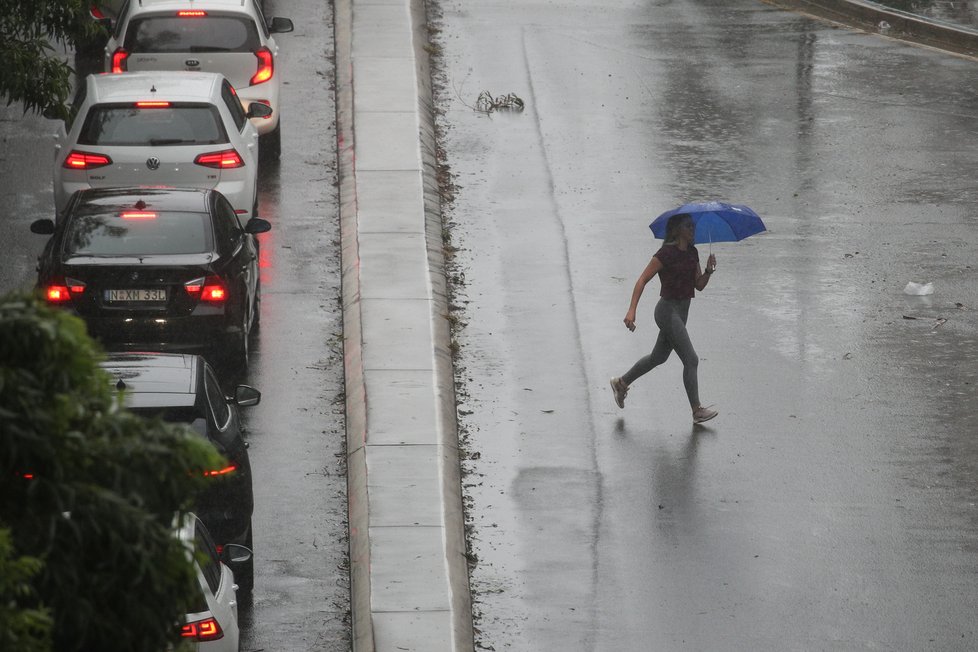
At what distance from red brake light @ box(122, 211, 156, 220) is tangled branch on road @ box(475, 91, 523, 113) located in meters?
8.12

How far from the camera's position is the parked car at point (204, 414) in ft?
32.3

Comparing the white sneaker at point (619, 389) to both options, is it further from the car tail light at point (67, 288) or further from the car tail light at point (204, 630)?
the car tail light at point (204, 630)

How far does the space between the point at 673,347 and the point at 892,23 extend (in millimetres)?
13114

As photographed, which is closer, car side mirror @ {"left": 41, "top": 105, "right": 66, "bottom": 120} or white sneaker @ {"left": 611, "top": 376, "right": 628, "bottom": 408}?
white sneaker @ {"left": 611, "top": 376, "right": 628, "bottom": 408}

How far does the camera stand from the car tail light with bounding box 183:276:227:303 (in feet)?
42.8

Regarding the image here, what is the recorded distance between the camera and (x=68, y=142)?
1596cm

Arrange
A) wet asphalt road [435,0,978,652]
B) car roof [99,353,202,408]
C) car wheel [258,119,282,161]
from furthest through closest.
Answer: car wheel [258,119,282,161], wet asphalt road [435,0,978,652], car roof [99,353,202,408]

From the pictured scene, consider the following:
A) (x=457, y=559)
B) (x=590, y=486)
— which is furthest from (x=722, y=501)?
(x=457, y=559)

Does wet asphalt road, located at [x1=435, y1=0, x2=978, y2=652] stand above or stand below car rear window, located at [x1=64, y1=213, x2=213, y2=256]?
below

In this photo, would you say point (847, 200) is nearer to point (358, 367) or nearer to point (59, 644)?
point (358, 367)

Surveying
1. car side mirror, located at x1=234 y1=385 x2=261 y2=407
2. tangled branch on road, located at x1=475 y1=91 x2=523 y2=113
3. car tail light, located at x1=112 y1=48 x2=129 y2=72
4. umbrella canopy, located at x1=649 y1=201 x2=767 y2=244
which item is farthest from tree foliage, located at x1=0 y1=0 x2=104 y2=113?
tangled branch on road, located at x1=475 y1=91 x2=523 y2=113

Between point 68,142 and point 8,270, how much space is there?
139 centimetres

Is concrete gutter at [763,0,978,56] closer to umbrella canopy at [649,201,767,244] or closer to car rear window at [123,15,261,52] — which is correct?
car rear window at [123,15,261,52]

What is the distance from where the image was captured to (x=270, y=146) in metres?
19.2
